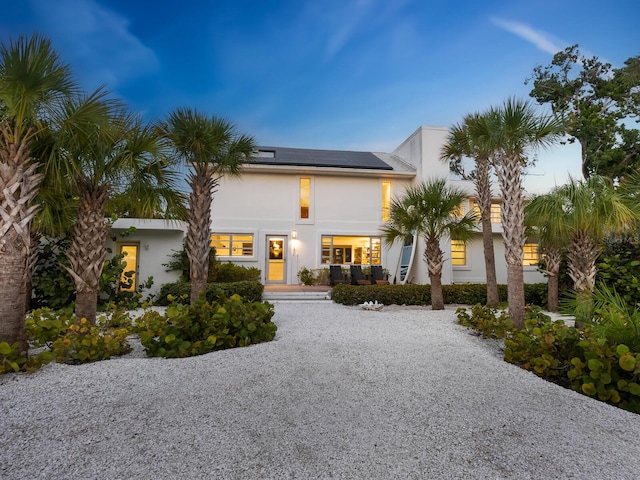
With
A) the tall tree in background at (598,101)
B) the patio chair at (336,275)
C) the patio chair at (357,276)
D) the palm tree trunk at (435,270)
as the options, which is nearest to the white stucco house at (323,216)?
the patio chair at (336,275)

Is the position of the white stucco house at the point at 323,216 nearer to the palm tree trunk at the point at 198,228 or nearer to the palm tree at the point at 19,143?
the palm tree trunk at the point at 198,228

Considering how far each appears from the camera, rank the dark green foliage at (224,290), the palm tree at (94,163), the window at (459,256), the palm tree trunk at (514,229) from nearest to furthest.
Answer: the palm tree at (94,163) < the palm tree trunk at (514,229) < the dark green foliage at (224,290) < the window at (459,256)

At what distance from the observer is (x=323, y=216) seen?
1514 centimetres

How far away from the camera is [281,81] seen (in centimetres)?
1548

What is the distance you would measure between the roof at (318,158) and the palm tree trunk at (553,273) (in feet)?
27.4

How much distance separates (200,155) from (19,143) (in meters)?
3.27

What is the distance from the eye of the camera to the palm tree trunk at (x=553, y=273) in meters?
9.07

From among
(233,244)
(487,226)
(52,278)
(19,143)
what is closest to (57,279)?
(52,278)

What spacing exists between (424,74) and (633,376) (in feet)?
43.8

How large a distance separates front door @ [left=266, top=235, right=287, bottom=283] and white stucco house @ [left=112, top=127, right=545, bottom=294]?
0.15 ft

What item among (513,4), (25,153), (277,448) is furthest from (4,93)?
(513,4)

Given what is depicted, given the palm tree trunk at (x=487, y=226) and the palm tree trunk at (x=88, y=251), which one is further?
the palm tree trunk at (x=487, y=226)

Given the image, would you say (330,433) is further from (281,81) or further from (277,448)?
(281,81)

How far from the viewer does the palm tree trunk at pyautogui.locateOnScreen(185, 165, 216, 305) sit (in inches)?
269
